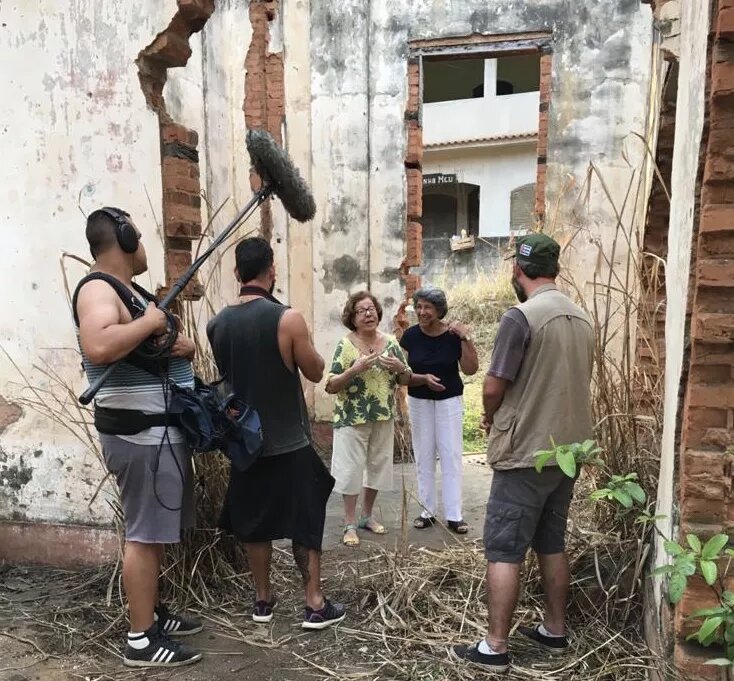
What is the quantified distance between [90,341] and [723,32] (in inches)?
91.2

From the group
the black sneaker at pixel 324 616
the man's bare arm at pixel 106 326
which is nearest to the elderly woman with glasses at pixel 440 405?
the black sneaker at pixel 324 616

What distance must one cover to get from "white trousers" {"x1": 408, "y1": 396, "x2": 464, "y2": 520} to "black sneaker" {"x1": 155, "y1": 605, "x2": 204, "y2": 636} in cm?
184

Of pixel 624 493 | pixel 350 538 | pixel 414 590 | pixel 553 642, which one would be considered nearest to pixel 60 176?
pixel 350 538

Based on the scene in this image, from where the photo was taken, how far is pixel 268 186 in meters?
3.18

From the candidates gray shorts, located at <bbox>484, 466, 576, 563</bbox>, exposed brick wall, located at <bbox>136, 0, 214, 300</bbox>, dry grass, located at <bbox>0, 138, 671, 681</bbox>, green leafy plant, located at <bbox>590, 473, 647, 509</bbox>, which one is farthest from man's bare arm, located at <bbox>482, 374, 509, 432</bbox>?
exposed brick wall, located at <bbox>136, 0, 214, 300</bbox>

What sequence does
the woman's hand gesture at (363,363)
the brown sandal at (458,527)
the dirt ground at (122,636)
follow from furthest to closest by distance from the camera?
the brown sandal at (458,527), the woman's hand gesture at (363,363), the dirt ground at (122,636)

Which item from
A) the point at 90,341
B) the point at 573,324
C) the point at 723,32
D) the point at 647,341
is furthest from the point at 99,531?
the point at 723,32

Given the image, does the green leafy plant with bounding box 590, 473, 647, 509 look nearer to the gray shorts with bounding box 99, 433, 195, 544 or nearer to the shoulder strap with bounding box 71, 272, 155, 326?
the gray shorts with bounding box 99, 433, 195, 544

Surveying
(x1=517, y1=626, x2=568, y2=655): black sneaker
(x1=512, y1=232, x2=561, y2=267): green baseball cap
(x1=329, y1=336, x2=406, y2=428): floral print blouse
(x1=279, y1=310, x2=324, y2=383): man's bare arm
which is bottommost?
(x1=517, y1=626, x2=568, y2=655): black sneaker

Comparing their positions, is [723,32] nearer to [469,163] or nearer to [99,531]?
[99,531]

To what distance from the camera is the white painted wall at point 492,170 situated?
1816 cm

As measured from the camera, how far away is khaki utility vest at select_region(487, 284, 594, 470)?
8.49ft

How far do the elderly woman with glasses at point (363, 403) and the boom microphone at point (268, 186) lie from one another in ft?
3.35

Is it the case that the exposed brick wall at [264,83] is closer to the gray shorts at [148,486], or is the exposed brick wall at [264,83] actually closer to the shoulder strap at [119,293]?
the shoulder strap at [119,293]
